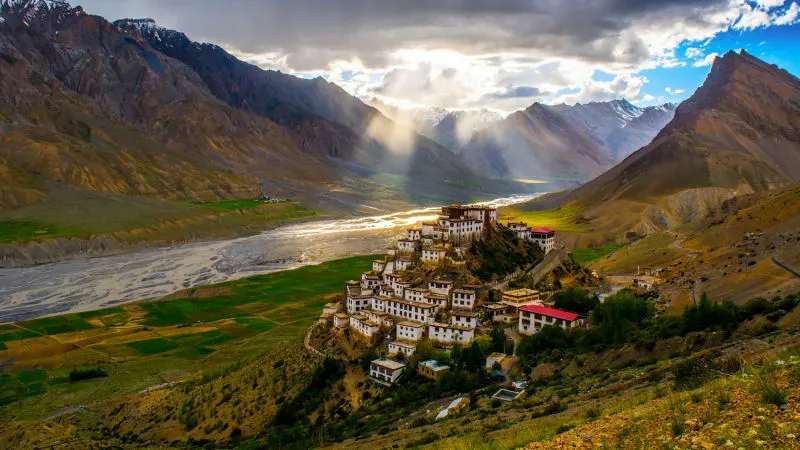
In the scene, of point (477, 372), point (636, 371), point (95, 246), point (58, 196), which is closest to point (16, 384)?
point (477, 372)

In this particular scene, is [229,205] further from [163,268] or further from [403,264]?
[403,264]

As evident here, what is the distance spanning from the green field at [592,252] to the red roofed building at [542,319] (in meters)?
62.9

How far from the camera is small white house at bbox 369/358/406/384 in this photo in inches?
1494

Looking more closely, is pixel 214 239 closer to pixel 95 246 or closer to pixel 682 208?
pixel 95 246

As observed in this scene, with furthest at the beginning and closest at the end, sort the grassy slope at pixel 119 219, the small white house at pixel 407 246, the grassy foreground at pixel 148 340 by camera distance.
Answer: the grassy slope at pixel 119 219
the small white house at pixel 407 246
the grassy foreground at pixel 148 340

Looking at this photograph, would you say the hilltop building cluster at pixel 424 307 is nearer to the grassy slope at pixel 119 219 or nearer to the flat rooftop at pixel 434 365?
the flat rooftop at pixel 434 365

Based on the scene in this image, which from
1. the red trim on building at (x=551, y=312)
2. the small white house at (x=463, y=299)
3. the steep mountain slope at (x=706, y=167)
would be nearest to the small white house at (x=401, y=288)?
the small white house at (x=463, y=299)

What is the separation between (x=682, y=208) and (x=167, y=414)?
415ft

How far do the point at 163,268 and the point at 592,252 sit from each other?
79027 millimetres

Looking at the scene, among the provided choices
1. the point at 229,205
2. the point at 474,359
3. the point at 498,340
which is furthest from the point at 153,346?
the point at 229,205

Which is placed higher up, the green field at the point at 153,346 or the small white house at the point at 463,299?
the small white house at the point at 463,299

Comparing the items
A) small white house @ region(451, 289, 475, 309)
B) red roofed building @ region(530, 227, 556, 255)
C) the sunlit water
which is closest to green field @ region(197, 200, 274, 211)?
the sunlit water

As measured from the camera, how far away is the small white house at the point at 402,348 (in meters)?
40.7

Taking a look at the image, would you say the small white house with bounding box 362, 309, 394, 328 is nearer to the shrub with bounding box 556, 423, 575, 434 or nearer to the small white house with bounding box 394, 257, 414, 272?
the small white house with bounding box 394, 257, 414, 272
